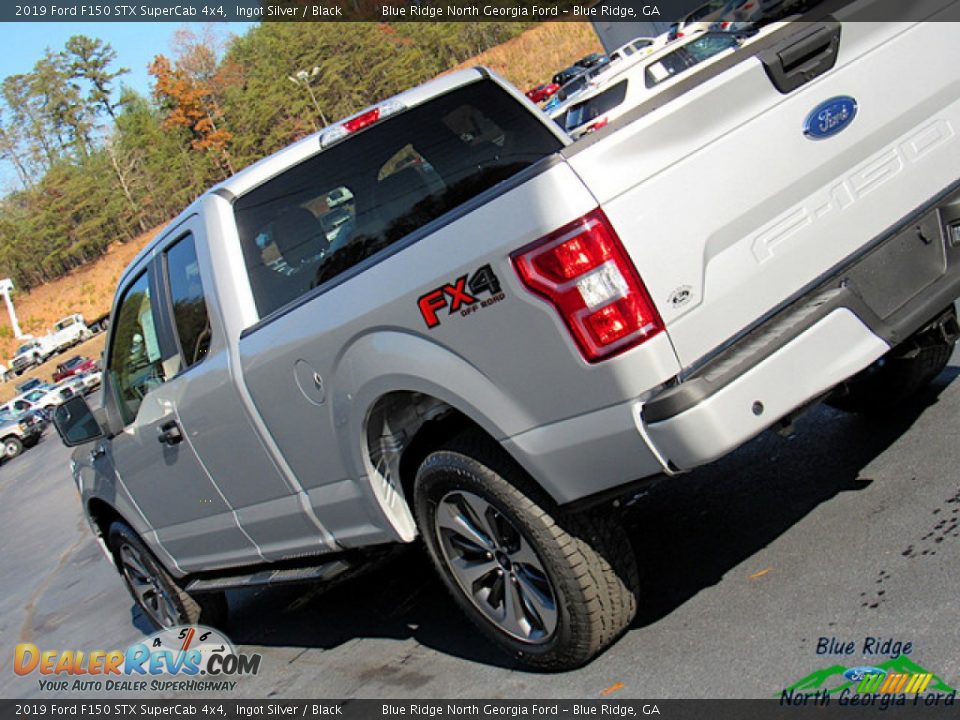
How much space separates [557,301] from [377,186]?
1.69m

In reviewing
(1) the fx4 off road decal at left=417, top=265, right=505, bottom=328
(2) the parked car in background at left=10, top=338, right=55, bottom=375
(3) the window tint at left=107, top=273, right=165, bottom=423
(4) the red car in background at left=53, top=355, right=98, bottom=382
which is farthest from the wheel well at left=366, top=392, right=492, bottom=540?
(2) the parked car in background at left=10, top=338, right=55, bottom=375

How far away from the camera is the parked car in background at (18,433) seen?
1407 inches

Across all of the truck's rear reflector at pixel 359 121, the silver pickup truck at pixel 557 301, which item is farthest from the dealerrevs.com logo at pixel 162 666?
the truck's rear reflector at pixel 359 121

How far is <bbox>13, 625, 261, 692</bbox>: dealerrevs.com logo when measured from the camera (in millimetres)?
5840

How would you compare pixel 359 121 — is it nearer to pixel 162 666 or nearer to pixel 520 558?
pixel 520 558

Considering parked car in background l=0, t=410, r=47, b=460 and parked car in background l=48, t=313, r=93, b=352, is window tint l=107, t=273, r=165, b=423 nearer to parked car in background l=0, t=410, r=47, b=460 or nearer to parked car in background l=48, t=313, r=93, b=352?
parked car in background l=0, t=410, r=47, b=460

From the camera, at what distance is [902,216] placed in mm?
3615

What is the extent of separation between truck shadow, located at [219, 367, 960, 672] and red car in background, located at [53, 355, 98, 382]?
5098 cm

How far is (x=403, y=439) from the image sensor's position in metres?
4.25

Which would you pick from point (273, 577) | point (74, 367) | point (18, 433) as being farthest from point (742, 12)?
point (74, 367)

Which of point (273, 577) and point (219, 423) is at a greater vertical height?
point (219, 423)

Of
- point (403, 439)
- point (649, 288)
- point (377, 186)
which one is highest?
point (377, 186)

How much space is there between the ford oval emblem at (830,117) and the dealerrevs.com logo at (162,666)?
12.5 ft

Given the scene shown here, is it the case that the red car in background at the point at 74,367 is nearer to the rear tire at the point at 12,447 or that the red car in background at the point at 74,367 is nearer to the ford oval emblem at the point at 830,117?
the rear tire at the point at 12,447
